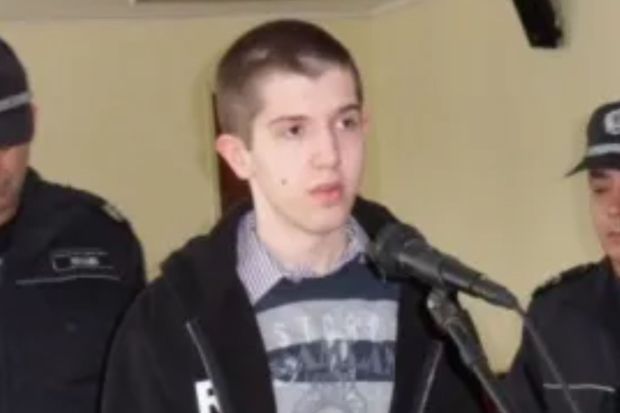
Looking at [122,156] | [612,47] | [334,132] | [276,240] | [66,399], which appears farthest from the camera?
[122,156]

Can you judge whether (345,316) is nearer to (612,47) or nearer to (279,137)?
(279,137)

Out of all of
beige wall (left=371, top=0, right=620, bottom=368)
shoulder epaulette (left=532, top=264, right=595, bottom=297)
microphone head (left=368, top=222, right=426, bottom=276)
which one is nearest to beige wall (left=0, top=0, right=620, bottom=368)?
beige wall (left=371, top=0, right=620, bottom=368)

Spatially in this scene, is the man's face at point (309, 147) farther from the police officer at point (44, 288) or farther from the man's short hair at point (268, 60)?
the police officer at point (44, 288)

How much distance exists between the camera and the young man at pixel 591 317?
205 cm

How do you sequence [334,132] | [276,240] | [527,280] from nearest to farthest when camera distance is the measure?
1. [334,132]
2. [276,240]
3. [527,280]

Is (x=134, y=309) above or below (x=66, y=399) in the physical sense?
above

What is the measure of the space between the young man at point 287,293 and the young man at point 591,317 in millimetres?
631

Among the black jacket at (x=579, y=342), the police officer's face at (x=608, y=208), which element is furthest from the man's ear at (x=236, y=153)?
the police officer's face at (x=608, y=208)

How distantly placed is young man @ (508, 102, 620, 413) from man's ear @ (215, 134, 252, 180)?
0.80m

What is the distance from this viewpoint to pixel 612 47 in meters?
3.17

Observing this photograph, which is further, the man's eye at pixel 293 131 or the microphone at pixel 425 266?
the man's eye at pixel 293 131

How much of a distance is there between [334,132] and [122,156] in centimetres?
320

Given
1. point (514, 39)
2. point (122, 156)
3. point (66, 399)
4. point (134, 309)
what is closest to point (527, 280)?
point (514, 39)

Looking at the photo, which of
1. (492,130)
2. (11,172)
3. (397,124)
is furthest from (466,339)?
(397,124)
